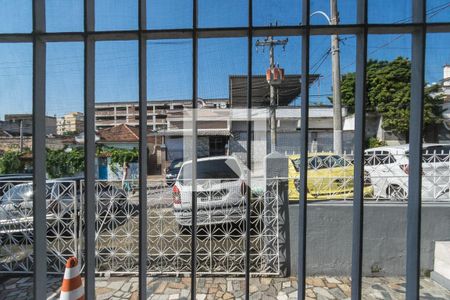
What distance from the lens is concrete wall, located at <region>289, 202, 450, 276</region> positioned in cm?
337

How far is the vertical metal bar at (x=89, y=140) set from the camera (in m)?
1.35

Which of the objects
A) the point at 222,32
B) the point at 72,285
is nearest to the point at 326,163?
the point at 222,32

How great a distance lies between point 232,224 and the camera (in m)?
3.57

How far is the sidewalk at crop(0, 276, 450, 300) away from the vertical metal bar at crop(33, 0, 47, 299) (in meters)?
1.88

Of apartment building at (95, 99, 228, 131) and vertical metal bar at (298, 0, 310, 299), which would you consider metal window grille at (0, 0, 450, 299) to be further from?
apartment building at (95, 99, 228, 131)

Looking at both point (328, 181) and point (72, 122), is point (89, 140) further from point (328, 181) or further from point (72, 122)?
point (328, 181)

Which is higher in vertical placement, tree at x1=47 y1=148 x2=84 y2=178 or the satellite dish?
the satellite dish

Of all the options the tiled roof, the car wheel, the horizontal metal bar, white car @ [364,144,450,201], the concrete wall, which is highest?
the horizontal metal bar

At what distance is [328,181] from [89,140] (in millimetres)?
3177

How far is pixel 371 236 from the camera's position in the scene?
134 inches

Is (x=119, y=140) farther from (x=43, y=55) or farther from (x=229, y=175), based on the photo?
(x=43, y=55)

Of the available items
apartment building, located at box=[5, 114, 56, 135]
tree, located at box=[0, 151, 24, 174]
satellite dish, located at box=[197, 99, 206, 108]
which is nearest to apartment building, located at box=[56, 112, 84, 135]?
apartment building, located at box=[5, 114, 56, 135]

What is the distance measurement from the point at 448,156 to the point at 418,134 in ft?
12.4

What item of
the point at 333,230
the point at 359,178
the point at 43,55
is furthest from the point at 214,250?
the point at 43,55
